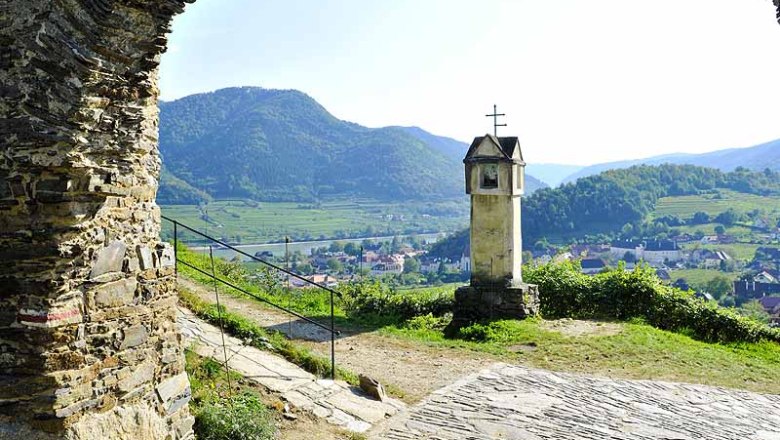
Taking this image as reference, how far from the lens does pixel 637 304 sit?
→ 518 inches

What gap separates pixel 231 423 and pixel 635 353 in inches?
273

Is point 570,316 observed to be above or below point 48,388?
below

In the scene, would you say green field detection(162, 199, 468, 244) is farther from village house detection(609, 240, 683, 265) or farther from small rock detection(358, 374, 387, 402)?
small rock detection(358, 374, 387, 402)

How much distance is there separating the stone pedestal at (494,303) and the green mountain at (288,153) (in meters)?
93.7

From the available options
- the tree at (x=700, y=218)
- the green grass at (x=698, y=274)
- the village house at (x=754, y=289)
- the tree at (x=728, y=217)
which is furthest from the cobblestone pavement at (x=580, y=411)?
the tree at (x=728, y=217)

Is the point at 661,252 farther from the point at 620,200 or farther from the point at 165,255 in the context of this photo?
the point at 165,255

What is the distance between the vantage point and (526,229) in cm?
5369

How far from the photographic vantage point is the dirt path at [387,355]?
923cm

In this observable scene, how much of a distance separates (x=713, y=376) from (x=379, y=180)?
123224mm

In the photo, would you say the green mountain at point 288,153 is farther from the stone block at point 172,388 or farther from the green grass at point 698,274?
the stone block at point 172,388

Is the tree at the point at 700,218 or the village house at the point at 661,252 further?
the tree at the point at 700,218

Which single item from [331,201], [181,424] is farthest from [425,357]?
[331,201]

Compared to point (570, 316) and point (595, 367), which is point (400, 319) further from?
point (595, 367)

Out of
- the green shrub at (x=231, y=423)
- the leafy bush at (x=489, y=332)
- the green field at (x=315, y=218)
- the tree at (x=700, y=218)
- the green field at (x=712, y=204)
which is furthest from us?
the green field at (x=315, y=218)
